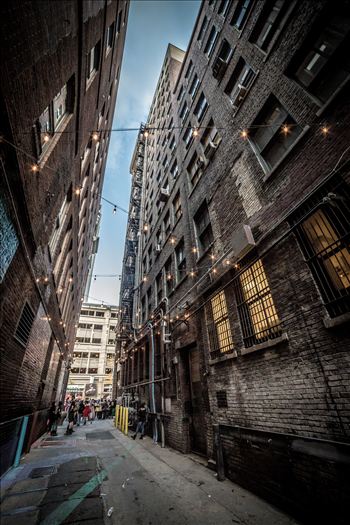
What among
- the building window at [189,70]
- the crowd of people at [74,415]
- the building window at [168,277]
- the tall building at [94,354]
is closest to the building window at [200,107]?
the building window at [189,70]

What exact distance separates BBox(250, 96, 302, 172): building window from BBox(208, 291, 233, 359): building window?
4.35 meters

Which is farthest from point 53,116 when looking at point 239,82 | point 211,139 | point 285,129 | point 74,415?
point 74,415

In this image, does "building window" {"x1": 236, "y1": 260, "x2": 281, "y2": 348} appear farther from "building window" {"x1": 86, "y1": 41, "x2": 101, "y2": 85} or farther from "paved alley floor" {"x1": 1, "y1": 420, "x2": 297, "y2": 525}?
"building window" {"x1": 86, "y1": 41, "x2": 101, "y2": 85}

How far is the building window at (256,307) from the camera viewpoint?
208 inches

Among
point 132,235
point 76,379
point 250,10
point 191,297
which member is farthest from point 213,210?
point 76,379

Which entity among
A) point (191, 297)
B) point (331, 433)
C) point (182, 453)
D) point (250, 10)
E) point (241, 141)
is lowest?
point (182, 453)

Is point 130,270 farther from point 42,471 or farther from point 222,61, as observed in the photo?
point 42,471

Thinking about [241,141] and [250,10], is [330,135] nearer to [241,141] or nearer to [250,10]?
[241,141]

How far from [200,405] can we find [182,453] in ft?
5.87

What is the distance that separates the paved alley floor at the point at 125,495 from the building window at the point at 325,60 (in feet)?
28.5

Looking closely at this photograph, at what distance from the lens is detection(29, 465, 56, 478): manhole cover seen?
18.5ft

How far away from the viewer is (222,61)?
9695 millimetres

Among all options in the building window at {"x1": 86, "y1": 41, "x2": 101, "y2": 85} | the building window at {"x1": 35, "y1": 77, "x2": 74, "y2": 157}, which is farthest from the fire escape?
the building window at {"x1": 35, "y1": 77, "x2": 74, "y2": 157}

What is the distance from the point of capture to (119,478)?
5.44 m
